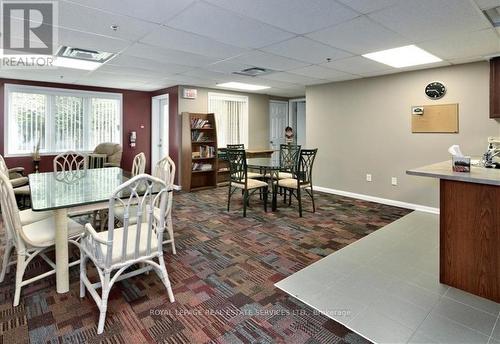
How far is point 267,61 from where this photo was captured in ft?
13.8

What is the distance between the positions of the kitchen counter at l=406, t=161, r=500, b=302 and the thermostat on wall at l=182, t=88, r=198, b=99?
197 inches

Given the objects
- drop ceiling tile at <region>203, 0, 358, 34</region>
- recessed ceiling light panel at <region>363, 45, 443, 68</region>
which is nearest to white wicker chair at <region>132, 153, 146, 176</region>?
drop ceiling tile at <region>203, 0, 358, 34</region>

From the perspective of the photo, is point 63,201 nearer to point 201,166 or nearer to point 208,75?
point 208,75

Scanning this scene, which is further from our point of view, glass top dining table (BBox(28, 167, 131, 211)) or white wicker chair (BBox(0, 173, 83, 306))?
glass top dining table (BBox(28, 167, 131, 211))

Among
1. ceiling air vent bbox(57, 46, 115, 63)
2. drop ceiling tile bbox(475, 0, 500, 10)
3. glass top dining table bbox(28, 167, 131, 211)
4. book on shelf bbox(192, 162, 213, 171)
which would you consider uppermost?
ceiling air vent bbox(57, 46, 115, 63)

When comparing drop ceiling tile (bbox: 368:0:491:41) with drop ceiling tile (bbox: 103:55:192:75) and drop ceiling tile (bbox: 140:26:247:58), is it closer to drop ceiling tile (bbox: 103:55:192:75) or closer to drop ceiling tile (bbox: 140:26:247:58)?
drop ceiling tile (bbox: 140:26:247:58)

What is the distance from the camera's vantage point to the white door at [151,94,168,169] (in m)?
7.04

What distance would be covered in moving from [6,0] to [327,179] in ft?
17.8

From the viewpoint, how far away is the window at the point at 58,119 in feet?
18.2

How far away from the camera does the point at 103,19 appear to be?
2631mm

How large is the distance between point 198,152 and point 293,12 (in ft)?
14.1

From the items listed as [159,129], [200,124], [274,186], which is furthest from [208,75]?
[159,129]

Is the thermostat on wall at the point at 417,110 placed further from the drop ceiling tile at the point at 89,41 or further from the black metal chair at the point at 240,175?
the drop ceiling tile at the point at 89,41

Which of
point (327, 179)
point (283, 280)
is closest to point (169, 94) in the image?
point (327, 179)
